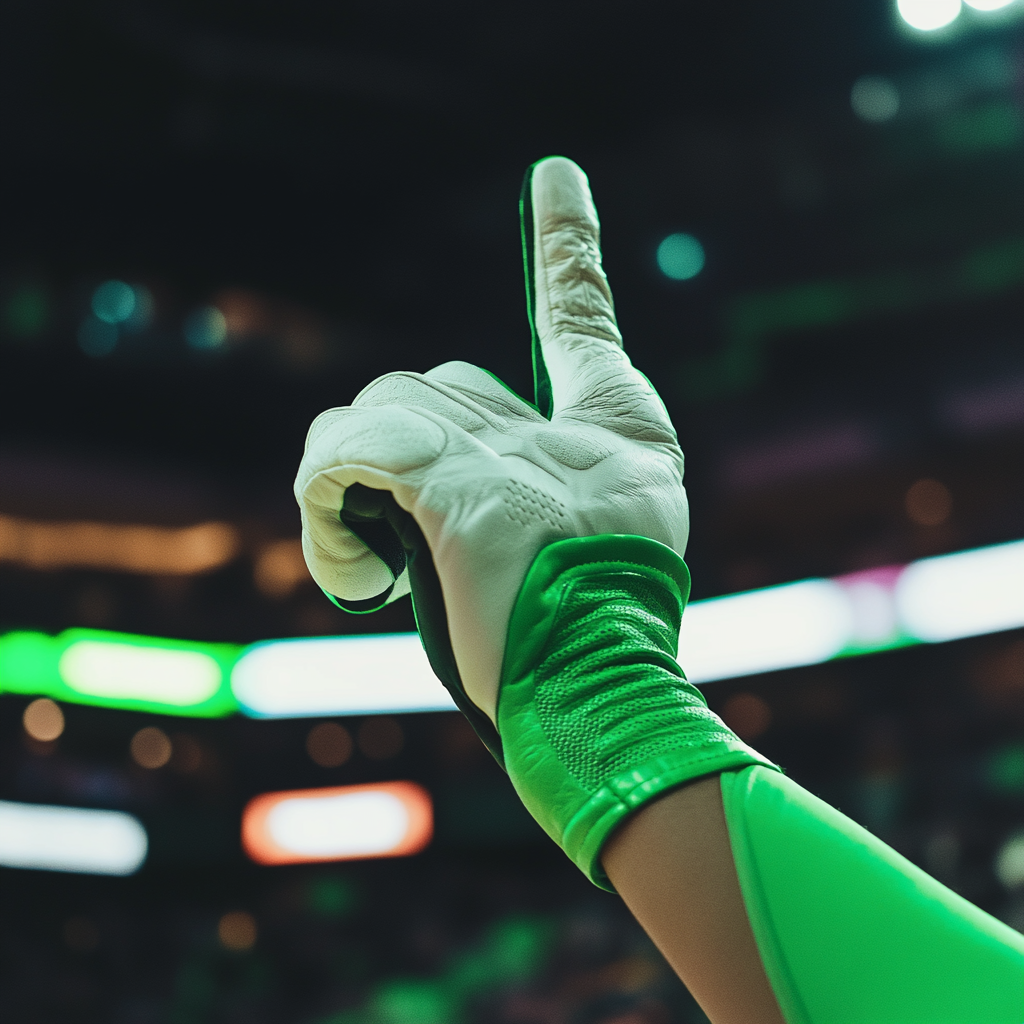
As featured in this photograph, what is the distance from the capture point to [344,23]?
4.84 meters

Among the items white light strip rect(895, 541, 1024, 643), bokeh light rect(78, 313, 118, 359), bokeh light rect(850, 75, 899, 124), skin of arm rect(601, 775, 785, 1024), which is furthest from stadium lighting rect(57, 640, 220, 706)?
skin of arm rect(601, 775, 785, 1024)

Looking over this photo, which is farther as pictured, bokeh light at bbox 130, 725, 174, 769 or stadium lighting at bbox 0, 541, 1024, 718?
bokeh light at bbox 130, 725, 174, 769

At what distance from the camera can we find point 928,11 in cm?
482

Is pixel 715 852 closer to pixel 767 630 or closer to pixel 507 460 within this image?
pixel 507 460

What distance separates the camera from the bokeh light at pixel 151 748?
766 centimetres

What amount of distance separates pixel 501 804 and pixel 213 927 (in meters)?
2.48

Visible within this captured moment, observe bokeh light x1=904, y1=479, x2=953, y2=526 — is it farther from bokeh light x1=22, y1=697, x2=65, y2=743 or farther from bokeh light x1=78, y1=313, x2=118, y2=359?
bokeh light x1=22, y1=697, x2=65, y2=743

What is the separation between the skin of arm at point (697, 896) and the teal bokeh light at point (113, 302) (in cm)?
723

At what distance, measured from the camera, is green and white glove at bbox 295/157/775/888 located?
740 mm

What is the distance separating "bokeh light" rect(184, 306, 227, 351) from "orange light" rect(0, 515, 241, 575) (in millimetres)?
1601

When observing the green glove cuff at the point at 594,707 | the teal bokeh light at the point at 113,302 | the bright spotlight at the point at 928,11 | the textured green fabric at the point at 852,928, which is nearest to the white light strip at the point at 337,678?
the teal bokeh light at the point at 113,302

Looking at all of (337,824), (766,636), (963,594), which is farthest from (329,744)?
(963,594)

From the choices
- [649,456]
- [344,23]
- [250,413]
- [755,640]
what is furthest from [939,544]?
[649,456]

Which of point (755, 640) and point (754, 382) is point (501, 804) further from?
point (754, 382)
